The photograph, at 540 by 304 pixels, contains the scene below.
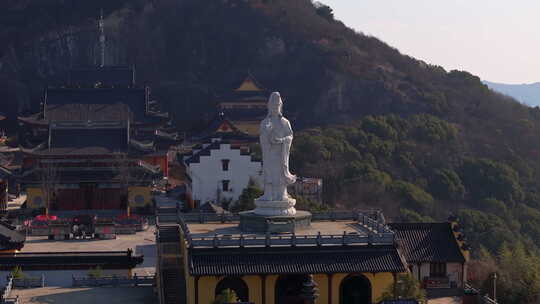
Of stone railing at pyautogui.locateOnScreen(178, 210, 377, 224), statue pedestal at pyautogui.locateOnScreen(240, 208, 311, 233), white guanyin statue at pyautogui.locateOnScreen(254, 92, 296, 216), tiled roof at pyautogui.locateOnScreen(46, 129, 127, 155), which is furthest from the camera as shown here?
tiled roof at pyautogui.locateOnScreen(46, 129, 127, 155)

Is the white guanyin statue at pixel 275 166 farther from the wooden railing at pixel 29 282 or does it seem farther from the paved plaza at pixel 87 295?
the wooden railing at pixel 29 282

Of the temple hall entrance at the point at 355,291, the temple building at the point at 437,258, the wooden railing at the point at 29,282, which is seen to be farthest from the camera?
the temple building at the point at 437,258

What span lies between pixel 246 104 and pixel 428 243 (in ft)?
149

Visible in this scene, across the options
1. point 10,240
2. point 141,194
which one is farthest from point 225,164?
point 10,240

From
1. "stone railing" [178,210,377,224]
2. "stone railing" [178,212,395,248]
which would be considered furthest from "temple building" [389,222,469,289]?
"stone railing" [178,212,395,248]

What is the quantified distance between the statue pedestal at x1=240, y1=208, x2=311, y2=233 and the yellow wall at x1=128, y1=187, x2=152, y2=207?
23.9 meters

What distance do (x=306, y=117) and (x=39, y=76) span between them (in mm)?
26752

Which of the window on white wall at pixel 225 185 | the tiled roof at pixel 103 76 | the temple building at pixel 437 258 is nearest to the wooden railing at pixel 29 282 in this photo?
the temple building at pixel 437 258

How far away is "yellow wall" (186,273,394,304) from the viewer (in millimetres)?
29078

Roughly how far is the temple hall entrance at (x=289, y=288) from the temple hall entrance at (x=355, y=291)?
122 centimetres

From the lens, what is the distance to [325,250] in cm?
2973

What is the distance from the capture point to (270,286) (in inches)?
1158

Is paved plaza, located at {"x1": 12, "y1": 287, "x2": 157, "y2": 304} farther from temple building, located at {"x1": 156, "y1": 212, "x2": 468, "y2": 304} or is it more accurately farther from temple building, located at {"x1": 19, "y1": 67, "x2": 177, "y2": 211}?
temple building, located at {"x1": 19, "y1": 67, "x2": 177, "y2": 211}

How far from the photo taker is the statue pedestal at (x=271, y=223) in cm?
3156
